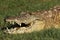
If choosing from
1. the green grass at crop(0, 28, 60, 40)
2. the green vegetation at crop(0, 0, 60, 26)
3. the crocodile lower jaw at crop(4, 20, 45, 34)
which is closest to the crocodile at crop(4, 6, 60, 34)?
the crocodile lower jaw at crop(4, 20, 45, 34)

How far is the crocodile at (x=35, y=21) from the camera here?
7904mm

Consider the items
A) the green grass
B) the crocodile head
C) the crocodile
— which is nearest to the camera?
the green grass

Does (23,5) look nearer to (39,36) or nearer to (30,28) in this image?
(30,28)

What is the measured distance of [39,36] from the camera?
7.72 metres

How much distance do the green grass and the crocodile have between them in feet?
0.57

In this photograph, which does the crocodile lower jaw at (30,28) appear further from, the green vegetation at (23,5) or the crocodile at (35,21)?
the green vegetation at (23,5)

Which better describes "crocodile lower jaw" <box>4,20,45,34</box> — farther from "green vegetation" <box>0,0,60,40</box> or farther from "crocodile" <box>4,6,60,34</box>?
"green vegetation" <box>0,0,60,40</box>

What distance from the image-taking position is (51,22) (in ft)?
27.2

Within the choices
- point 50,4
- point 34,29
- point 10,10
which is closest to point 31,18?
point 34,29

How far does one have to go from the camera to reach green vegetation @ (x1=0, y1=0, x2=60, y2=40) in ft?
25.1

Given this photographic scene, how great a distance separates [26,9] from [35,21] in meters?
3.64

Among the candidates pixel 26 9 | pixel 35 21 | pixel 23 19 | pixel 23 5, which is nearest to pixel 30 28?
pixel 35 21

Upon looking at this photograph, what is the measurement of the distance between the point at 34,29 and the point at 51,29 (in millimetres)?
527

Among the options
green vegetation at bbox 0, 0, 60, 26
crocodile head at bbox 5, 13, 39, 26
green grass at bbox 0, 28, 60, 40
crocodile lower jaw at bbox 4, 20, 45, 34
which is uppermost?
green vegetation at bbox 0, 0, 60, 26
